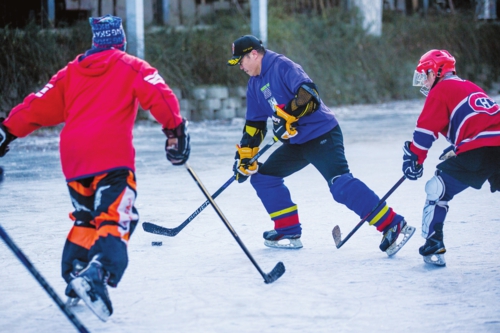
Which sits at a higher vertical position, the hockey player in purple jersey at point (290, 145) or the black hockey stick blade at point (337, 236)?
the hockey player in purple jersey at point (290, 145)

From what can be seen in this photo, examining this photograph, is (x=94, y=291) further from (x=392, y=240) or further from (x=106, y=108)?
(x=392, y=240)

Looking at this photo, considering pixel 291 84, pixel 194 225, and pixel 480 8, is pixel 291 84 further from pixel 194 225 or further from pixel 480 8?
pixel 480 8

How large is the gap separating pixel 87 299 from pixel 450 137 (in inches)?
87.1

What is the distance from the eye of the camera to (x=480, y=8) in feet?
71.9

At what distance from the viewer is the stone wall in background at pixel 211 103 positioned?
1394cm

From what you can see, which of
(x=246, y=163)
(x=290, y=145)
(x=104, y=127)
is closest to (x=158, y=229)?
(x=246, y=163)

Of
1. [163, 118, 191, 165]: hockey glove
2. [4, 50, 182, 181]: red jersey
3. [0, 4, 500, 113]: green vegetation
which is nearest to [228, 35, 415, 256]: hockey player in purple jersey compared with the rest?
[163, 118, 191, 165]: hockey glove

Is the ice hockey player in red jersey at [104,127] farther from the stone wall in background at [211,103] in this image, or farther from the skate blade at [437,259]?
the stone wall in background at [211,103]

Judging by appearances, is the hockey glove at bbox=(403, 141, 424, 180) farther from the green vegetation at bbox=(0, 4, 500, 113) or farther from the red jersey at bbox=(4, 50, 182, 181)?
the green vegetation at bbox=(0, 4, 500, 113)

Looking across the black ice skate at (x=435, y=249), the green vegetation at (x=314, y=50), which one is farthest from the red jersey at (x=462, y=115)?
the green vegetation at (x=314, y=50)

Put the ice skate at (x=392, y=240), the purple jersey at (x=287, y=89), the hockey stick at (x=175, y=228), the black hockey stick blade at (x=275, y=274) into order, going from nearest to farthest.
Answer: the black hockey stick blade at (x=275, y=274) → the ice skate at (x=392, y=240) → the purple jersey at (x=287, y=89) → the hockey stick at (x=175, y=228)

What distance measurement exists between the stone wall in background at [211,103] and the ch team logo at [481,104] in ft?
31.8

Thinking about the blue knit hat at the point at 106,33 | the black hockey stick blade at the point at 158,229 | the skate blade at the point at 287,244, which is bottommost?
the skate blade at the point at 287,244

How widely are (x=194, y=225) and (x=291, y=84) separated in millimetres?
1435
